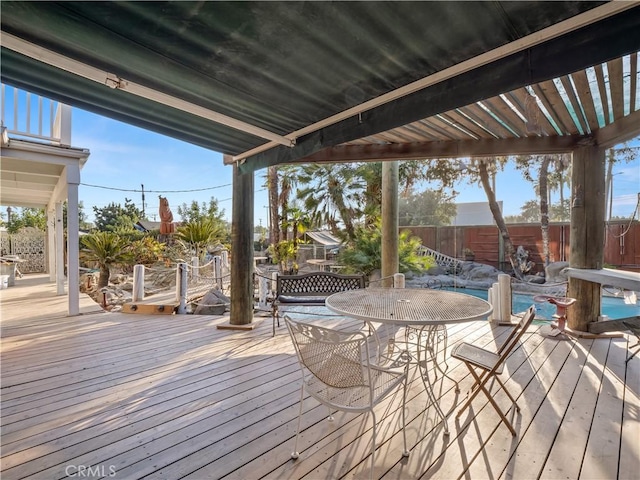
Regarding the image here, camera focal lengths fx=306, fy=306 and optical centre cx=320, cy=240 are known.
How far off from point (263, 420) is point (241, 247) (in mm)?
2541

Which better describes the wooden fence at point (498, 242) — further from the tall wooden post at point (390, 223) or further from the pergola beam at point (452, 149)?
the pergola beam at point (452, 149)

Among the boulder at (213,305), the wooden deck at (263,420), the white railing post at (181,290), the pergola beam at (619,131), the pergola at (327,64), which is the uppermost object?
the pergola beam at (619,131)

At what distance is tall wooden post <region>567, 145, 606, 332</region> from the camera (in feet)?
12.2

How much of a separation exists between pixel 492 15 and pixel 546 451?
2.36 m

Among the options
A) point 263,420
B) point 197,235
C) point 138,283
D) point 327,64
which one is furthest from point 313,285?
point 197,235

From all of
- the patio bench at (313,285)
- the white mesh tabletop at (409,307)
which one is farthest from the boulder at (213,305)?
the white mesh tabletop at (409,307)

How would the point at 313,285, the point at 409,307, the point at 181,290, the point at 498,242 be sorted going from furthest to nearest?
1. the point at 498,242
2. the point at 181,290
3. the point at 313,285
4. the point at 409,307

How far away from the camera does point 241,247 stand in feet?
13.9

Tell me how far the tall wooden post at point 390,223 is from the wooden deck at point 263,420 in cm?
229

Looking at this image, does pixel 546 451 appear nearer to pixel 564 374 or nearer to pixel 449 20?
pixel 564 374

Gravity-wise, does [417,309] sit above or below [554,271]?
above

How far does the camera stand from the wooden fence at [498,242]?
648cm

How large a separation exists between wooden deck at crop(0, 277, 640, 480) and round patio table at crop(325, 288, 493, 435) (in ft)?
1.23

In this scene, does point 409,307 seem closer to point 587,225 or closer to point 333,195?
point 587,225
